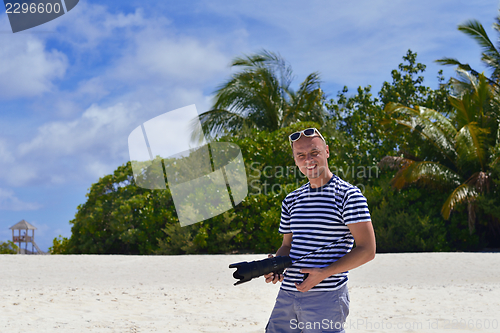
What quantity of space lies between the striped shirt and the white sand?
3106mm

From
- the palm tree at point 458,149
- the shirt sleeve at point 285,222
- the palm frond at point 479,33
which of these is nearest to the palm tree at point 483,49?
the palm frond at point 479,33

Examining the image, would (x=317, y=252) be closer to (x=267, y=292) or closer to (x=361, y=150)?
(x=267, y=292)

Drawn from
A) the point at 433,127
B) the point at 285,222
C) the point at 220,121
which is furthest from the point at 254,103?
the point at 285,222

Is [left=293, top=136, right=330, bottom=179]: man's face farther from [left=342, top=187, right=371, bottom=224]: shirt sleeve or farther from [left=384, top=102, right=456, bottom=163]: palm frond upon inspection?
[left=384, top=102, right=456, bottom=163]: palm frond

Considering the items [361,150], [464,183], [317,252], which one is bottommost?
[317,252]

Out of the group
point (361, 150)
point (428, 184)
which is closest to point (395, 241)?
point (428, 184)

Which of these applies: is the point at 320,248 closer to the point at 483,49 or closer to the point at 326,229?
the point at 326,229

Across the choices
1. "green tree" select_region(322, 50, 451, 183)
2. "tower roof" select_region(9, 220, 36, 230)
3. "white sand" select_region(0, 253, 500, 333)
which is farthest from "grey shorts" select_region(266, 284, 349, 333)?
"tower roof" select_region(9, 220, 36, 230)

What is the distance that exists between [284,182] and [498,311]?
7314 mm

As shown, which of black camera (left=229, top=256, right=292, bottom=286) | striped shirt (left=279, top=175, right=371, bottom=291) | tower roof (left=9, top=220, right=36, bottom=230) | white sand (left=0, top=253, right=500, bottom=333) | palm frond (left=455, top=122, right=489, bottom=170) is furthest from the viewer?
tower roof (left=9, top=220, right=36, bottom=230)

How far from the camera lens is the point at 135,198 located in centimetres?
1264

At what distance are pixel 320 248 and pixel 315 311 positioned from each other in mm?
299

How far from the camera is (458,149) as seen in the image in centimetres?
1283

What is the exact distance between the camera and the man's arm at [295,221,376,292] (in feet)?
6.14
